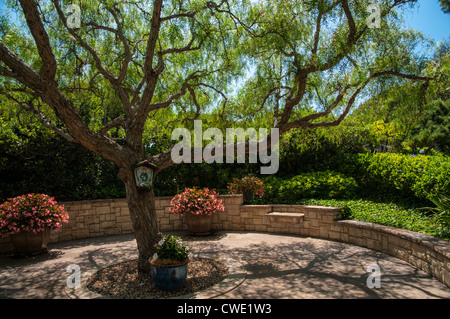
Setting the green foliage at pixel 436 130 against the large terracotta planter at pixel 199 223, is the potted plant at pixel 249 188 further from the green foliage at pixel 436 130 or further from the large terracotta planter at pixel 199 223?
the green foliage at pixel 436 130

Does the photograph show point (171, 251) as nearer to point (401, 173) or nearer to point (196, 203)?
point (196, 203)

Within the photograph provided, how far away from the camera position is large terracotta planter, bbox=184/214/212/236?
7945 millimetres

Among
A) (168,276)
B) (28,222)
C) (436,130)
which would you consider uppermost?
(436,130)

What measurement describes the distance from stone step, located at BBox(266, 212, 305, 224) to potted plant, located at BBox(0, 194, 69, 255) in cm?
493

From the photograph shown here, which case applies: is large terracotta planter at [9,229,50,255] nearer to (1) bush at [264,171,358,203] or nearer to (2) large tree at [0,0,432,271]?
(2) large tree at [0,0,432,271]

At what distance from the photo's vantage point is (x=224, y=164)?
1029 centimetres

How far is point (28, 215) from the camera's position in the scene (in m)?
6.23

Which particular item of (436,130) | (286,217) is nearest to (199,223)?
(286,217)

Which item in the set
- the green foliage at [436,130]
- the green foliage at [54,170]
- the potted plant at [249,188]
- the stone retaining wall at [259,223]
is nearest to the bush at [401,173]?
the stone retaining wall at [259,223]

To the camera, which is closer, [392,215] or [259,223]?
[392,215]

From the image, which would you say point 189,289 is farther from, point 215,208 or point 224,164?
point 224,164

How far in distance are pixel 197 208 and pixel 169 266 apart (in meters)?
3.58

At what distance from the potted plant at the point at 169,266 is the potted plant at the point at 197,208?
331cm

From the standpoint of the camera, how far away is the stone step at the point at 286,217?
7.78 metres
